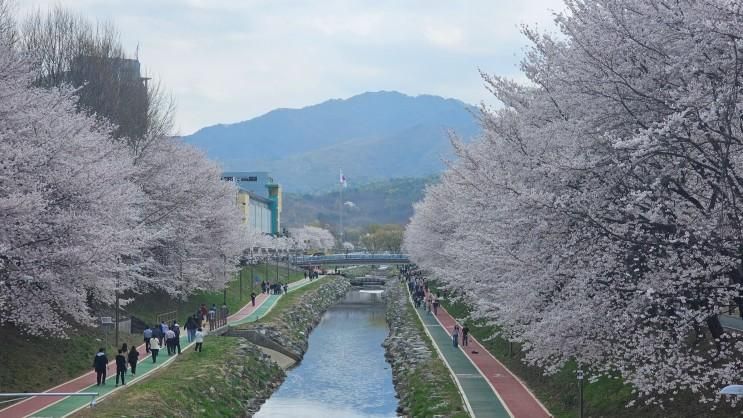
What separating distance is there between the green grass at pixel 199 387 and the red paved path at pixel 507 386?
35.8ft

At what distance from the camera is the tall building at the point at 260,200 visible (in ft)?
389

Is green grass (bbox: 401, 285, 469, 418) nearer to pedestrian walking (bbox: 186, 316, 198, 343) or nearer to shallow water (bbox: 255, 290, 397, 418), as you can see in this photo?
shallow water (bbox: 255, 290, 397, 418)

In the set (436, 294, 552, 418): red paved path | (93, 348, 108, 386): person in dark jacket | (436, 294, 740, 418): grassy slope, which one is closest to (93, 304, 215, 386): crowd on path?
(93, 348, 108, 386): person in dark jacket

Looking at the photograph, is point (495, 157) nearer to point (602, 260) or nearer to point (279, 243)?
point (602, 260)

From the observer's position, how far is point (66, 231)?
24.4 metres

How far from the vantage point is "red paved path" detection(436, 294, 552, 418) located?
26.0 meters

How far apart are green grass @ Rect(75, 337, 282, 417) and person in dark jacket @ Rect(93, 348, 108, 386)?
4.13 ft

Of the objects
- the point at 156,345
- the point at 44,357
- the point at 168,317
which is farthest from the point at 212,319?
the point at 44,357

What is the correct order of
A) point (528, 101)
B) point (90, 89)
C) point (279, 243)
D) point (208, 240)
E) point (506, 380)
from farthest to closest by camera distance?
point (279, 243) < point (208, 240) < point (90, 89) < point (506, 380) < point (528, 101)

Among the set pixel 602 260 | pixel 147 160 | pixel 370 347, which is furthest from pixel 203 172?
pixel 602 260

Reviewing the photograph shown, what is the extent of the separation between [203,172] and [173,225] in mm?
9907

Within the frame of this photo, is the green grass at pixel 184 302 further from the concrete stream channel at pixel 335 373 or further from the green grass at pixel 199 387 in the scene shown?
the green grass at pixel 199 387

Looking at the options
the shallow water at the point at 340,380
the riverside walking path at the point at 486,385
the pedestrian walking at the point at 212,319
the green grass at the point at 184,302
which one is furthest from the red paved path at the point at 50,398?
the riverside walking path at the point at 486,385

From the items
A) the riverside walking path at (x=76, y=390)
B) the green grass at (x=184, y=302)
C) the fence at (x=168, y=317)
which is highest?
the green grass at (x=184, y=302)
